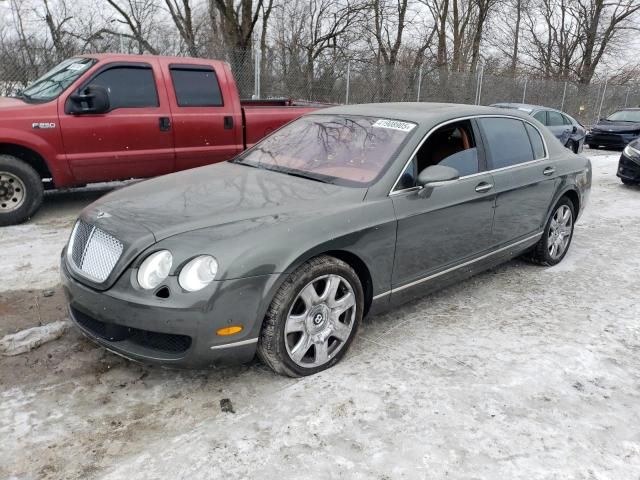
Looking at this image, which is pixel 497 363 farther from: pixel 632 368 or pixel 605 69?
pixel 605 69

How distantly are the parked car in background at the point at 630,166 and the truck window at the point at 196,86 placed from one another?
7.51 meters

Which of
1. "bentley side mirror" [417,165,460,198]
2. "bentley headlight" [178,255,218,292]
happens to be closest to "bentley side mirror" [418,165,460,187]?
"bentley side mirror" [417,165,460,198]

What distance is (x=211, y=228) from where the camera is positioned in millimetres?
2797

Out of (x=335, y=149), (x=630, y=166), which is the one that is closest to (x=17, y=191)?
(x=335, y=149)

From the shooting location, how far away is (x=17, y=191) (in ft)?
18.9

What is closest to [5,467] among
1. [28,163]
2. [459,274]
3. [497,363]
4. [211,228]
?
[211,228]

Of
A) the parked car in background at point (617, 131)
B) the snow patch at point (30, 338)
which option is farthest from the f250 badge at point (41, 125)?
the parked car in background at point (617, 131)

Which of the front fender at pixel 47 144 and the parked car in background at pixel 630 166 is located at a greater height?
the front fender at pixel 47 144

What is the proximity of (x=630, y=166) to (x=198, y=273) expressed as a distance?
953cm

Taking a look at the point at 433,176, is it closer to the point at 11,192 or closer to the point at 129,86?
the point at 129,86

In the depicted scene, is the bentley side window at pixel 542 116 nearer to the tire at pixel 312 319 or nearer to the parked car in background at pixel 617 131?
the parked car in background at pixel 617 131

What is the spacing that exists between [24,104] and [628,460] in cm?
621

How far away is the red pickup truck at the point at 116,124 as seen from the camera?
571 centimetres

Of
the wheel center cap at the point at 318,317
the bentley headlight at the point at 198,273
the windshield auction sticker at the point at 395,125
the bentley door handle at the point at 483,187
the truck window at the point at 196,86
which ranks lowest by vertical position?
the wheel center cap at the point at 318,317
